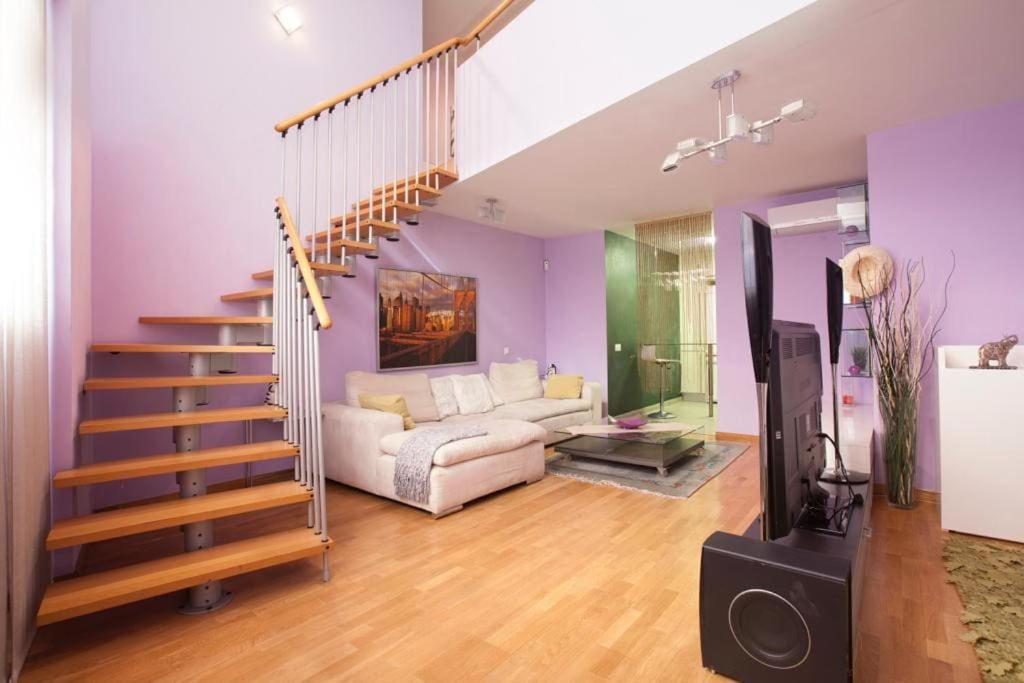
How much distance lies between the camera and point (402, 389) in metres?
Answer: 4.70

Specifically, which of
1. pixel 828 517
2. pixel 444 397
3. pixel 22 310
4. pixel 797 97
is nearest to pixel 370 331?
pixel 444 397

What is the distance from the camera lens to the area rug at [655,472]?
12.3 ft

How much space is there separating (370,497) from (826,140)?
4.44 metres

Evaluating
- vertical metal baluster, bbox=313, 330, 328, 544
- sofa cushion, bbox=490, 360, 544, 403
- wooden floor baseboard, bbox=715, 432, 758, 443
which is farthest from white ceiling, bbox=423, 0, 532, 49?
wooden floor baseboard, bbox=715, 432, 758, 443

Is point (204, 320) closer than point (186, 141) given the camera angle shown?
Yes

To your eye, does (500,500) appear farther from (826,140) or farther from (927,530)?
(826,140)

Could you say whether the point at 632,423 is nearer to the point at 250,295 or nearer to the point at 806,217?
the point at 806,217

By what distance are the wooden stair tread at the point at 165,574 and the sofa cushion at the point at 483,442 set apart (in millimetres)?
1035

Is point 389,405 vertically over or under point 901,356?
under

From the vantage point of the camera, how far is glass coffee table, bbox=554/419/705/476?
4090mm

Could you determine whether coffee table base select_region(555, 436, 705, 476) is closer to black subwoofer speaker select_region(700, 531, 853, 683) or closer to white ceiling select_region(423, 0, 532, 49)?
black subwoofer speaker select_region(700, 531, 853, 683)

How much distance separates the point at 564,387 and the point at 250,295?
361 cm

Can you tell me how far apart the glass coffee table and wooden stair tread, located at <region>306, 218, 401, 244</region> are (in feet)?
7.88

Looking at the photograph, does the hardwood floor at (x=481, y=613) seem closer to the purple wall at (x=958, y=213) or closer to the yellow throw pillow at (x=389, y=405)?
the yellow throw pillow at (x=389, y=405)
